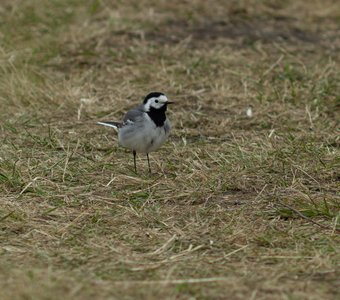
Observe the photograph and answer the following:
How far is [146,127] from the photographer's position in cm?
691

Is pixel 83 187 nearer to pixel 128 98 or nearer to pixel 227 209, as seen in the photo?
pixel 227 209

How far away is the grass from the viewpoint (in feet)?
15.7

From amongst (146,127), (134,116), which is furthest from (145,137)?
(134,116)

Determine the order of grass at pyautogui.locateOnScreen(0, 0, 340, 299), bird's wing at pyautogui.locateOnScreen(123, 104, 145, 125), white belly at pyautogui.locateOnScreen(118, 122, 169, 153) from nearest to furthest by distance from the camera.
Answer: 1. grass at pyautogui.locateOnScreen(0, 0, 340, 299)
2. white belly at pyautogui.locateOnScreen(118, 122, 169, 153)
3. bird's wing at pyautogui.locateOnScreen(123, 104, 145, 125)

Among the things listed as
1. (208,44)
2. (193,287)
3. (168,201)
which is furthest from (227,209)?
(208,44)

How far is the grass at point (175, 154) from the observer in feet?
15.7

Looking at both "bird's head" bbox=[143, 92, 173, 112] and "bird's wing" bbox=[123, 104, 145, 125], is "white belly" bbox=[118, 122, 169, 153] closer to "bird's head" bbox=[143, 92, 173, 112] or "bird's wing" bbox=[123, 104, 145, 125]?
"bird's wing" bbox=[123, 104, 145, 125]

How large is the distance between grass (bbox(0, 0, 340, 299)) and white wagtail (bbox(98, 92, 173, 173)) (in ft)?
0.70

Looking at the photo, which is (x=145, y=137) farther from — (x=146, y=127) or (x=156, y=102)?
(x=156, y=102)

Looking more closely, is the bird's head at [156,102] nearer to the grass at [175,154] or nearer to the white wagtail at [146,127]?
the white wagtail at [146,127]

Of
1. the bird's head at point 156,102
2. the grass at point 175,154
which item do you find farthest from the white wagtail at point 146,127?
the grass at point 175,154

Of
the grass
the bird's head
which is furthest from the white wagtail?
the grass

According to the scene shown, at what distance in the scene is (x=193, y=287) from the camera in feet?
14.8

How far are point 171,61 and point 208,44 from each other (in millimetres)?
800
